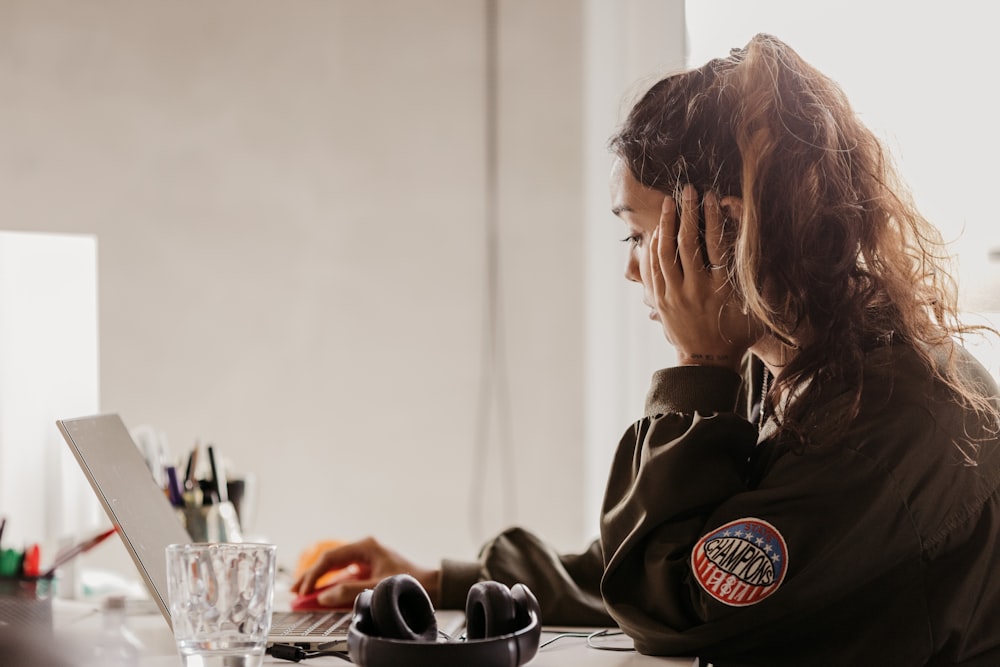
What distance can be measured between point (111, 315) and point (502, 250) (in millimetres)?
722

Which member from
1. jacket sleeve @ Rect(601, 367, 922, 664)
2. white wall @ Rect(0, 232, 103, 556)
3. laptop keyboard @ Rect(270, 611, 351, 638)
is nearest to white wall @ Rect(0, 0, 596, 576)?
white wall @ Rect(0, 232, 103, 556)

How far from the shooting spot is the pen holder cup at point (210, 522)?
1221mm

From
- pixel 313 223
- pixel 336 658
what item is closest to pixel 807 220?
pixel 336 658

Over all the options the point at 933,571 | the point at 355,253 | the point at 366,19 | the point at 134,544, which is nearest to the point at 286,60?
the point at 366,19

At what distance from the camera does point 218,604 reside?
700 millimetres

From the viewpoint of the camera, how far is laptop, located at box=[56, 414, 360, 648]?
0.85m

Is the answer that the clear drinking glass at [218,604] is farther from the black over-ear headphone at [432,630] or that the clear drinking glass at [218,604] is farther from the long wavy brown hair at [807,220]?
the long wavy brown hair at [807,220]

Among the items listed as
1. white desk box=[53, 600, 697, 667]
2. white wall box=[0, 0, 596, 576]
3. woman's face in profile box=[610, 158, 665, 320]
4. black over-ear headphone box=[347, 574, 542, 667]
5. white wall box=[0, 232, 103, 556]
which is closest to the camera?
black over-ear headphone box=[347, 574, 542, 667]

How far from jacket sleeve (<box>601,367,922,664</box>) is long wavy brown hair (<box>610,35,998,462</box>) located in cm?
6

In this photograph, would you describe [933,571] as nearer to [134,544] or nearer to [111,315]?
[134,544]

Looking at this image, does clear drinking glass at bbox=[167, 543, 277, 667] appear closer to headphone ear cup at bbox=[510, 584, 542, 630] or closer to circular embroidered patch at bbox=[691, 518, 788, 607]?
headphone ear cup at bbox=[510, 584, 542, 630]

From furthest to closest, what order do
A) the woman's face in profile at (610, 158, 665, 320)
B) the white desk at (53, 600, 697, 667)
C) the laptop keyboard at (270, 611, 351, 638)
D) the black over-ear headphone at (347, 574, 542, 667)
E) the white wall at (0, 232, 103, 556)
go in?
the white wall at (0, 232, 103, 556)
the woman's face in profile at (610, 158, 665, 320)
the laptop keyboard at (270, 611, 351, 638)
the white desk at (53, 600, 697, 667)
the black over-ear headphone at (347, 574, 542, 667)

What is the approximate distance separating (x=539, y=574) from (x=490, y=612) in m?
0.32

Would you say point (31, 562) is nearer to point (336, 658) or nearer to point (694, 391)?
point (336, 658)
